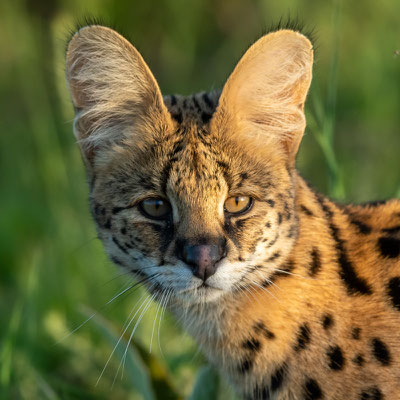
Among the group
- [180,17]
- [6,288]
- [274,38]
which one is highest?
[180,17]

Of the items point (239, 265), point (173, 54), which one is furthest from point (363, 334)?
point (173, 54)

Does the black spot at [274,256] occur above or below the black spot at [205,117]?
below

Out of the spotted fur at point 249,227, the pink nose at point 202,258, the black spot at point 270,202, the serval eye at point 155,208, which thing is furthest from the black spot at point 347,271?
the serval eye at point 155,208

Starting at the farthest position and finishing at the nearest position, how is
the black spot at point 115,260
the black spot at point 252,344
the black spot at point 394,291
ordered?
the black spot at point 115,260
the black spot at point 252,344
the black spot at point 394,291

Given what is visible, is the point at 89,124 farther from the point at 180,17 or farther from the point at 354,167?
the point at 180,17

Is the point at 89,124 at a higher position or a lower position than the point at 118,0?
lower

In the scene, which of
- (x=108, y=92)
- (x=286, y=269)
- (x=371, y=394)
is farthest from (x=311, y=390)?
(x=108, y=92)

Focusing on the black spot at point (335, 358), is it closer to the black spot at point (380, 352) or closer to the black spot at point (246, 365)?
the black spot at point (380, 352)
